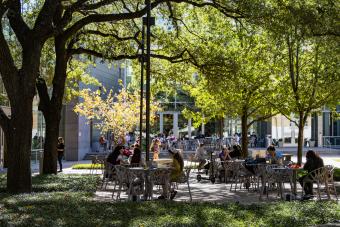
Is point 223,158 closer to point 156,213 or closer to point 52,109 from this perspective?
point 52,109

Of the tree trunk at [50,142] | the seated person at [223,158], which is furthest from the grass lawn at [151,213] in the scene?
the seated person at [223,158]

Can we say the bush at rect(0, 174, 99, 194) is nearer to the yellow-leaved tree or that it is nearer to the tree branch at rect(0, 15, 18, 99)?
the tree branch at rect(0, 15, 18, 99)

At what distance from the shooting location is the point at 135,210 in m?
9.62

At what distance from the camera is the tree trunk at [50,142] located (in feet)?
60.4

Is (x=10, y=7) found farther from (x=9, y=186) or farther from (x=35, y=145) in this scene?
(x=35, y=145)

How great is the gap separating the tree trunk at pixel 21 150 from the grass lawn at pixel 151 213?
105 centimetres

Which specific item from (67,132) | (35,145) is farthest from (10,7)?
(67,132)

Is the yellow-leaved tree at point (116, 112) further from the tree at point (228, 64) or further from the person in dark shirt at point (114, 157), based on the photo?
the person in dark shirt at point (114, 157)

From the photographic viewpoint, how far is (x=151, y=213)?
9.34 meters

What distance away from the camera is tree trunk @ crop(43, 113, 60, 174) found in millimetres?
18406

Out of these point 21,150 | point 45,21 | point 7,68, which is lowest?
point 21,150

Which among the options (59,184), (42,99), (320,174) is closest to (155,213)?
(320,174)

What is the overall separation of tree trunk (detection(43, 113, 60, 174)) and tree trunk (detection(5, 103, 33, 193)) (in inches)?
230

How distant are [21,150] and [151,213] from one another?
14.4ft
